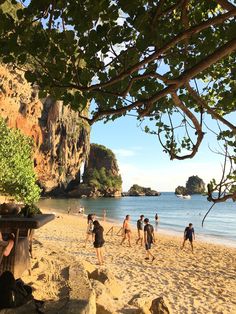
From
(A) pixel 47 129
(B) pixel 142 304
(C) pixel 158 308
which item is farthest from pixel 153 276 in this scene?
(A) pixel 47 129

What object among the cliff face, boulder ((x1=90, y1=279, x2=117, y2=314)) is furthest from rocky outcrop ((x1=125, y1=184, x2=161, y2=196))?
boulder ((x1=90, y1=279, x2=117, y2=314))

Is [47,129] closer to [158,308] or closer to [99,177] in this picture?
[99,177]

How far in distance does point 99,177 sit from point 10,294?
129m

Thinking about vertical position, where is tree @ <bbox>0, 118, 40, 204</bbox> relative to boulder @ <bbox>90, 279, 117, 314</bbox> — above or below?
above

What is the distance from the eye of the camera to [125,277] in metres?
11.7

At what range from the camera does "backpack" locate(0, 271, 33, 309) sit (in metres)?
5.18

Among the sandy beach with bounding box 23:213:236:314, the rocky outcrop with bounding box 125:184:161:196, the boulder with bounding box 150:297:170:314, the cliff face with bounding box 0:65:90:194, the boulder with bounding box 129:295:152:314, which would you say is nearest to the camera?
the boulder with bounding box 129:295:152:314

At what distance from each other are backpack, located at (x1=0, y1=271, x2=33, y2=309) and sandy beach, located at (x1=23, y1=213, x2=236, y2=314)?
399 millimetres

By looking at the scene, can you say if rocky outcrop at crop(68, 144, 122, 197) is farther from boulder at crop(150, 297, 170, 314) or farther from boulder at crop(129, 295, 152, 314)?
boulder at crop(150, 297, 170, 314)

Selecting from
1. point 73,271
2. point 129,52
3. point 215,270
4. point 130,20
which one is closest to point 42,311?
point 73,271

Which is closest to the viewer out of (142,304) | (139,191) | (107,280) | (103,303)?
(103,303)

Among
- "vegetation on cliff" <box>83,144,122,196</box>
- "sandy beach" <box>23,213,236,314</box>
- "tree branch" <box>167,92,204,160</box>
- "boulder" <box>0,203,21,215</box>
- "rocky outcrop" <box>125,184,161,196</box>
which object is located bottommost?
"sandy beach" <box>23,213,236,314</box>

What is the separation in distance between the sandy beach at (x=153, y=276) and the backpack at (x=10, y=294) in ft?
1.31

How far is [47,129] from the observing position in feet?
302
